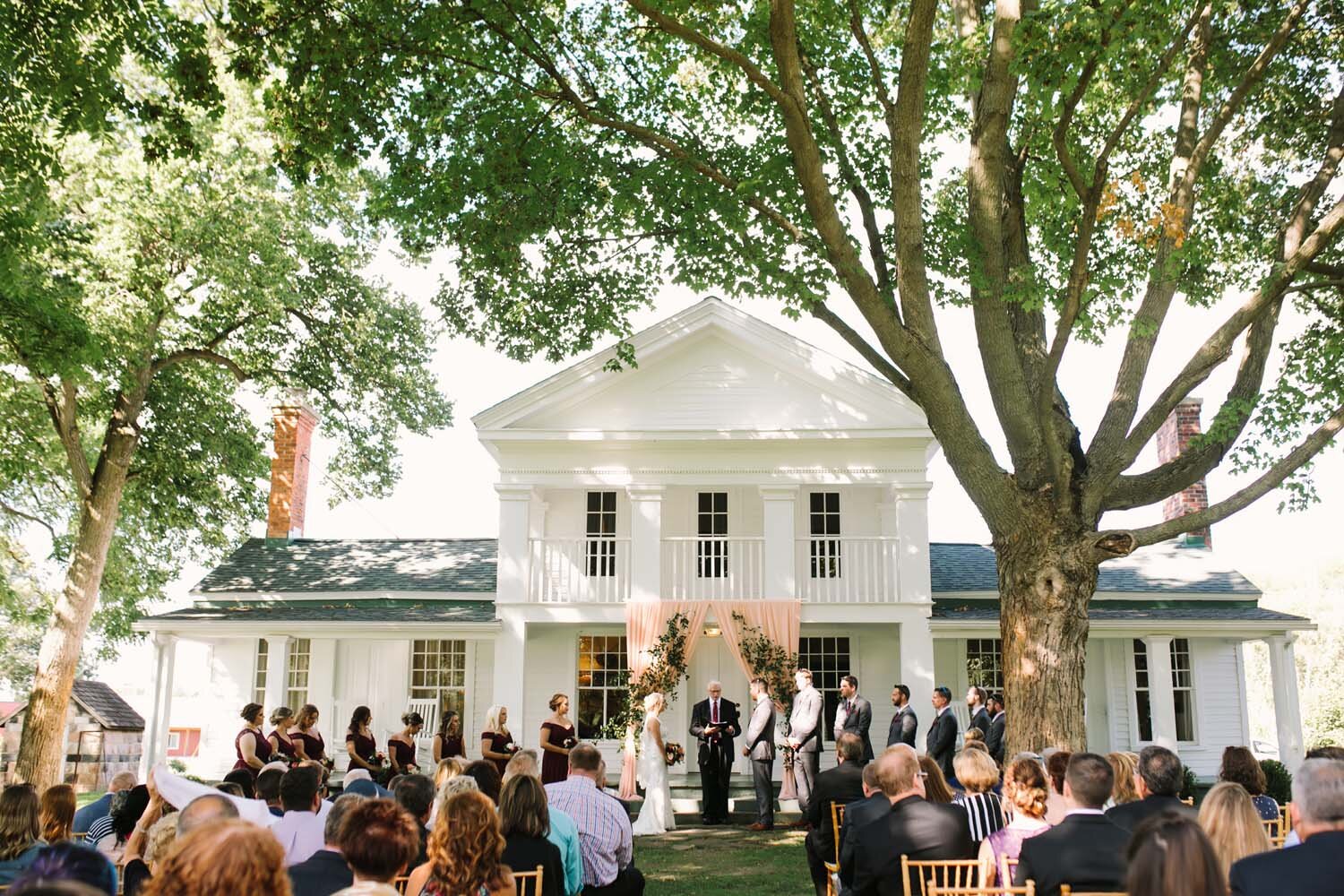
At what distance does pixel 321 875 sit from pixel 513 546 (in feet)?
47.0

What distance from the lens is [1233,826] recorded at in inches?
167

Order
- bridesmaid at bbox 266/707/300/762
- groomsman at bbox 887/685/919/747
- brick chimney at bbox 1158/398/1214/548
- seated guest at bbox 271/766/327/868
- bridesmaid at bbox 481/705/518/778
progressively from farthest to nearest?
brick chimney at bbox 1158/398/1214/548 < groomsman at bbox 887/685/919/747 < bridesmaid at bbox 481/705/518/778 < bridesmaid at bbox 266/707/300/762 < seated guest at bbox 271/766/327/868

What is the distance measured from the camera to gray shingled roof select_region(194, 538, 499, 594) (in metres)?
21.3

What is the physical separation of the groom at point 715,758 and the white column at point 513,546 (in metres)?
4.53

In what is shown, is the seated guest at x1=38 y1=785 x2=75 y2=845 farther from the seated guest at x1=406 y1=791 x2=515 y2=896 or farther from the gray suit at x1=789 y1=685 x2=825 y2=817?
the gray suit at x1=789 y1=685 x2=825 y2=817

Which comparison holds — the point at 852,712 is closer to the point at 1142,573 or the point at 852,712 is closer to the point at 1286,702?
the point at 1286,702

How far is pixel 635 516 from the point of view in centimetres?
1909

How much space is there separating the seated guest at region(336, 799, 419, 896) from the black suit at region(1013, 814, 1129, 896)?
2.88 meters

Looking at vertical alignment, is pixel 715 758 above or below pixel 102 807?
below

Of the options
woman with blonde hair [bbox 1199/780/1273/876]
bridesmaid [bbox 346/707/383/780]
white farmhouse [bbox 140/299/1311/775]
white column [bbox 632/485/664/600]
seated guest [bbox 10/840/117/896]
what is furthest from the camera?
white farmhouse [bbox 140/299/1311/775]

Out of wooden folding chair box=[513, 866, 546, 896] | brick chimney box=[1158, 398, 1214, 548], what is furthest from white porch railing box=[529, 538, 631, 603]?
wooden folding chair box=[513, 866, 546, 896]

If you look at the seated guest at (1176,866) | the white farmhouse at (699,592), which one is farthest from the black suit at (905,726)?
the seated guest at (1176,866)

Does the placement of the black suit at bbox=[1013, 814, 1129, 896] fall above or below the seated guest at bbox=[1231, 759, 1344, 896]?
below

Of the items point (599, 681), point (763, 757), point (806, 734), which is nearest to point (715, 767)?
point (763, 757)
